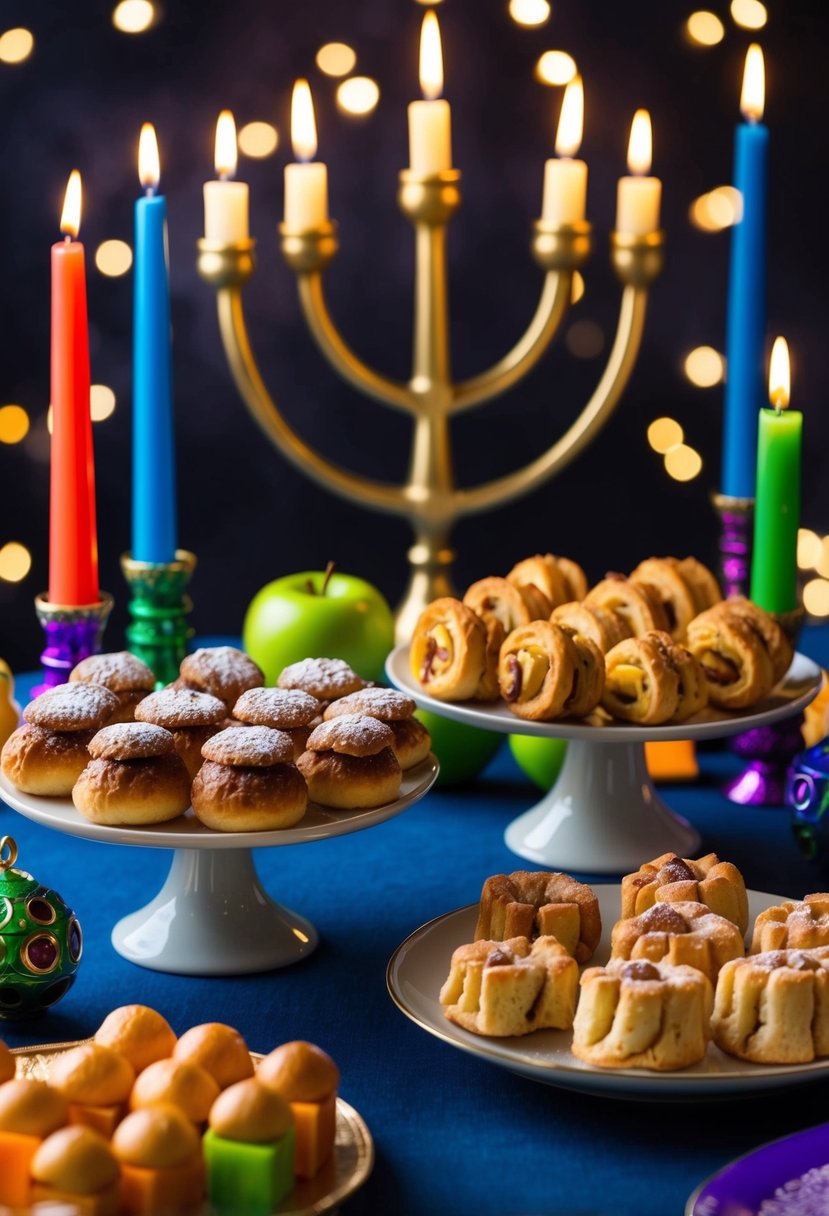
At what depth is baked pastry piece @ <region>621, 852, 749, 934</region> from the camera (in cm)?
104

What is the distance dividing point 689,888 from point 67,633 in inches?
22.3

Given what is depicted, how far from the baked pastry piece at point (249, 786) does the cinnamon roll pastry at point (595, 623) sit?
33 centimetres

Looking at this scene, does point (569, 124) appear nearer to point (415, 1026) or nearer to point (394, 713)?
point (394, 713)

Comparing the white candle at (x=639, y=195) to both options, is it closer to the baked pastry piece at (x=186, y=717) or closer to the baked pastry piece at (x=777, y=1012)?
the baked pastry piece at (x=186, y=717)

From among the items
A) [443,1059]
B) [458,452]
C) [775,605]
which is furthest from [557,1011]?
[458,452]

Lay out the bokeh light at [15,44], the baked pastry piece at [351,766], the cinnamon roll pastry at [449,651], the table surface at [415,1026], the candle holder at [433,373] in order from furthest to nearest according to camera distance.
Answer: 1. the bokeh light at [15,44]
2. the candle holder at [433,373]
3. the cinnamon roll pastry at [449,651]
4. the baked pastry piece at [351,766]
5. the table surface at [415,1026]

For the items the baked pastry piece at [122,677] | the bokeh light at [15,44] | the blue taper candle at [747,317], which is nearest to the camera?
the baked pastry piece at [122,677]

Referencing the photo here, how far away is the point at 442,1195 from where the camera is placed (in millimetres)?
856

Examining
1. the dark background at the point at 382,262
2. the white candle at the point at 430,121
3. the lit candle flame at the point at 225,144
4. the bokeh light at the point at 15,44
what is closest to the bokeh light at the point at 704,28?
the dark background at the point at 382,262

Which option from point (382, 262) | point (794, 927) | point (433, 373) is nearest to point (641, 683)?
point (794, 927)

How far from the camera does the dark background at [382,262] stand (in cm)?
199

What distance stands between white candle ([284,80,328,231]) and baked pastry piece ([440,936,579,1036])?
36.7 inches

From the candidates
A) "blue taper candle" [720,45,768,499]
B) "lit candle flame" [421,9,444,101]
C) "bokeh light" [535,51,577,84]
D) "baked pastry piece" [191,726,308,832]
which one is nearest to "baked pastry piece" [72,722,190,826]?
"baked pastry piece" [191,726,308,832]

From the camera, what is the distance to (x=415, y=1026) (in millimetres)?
1049
